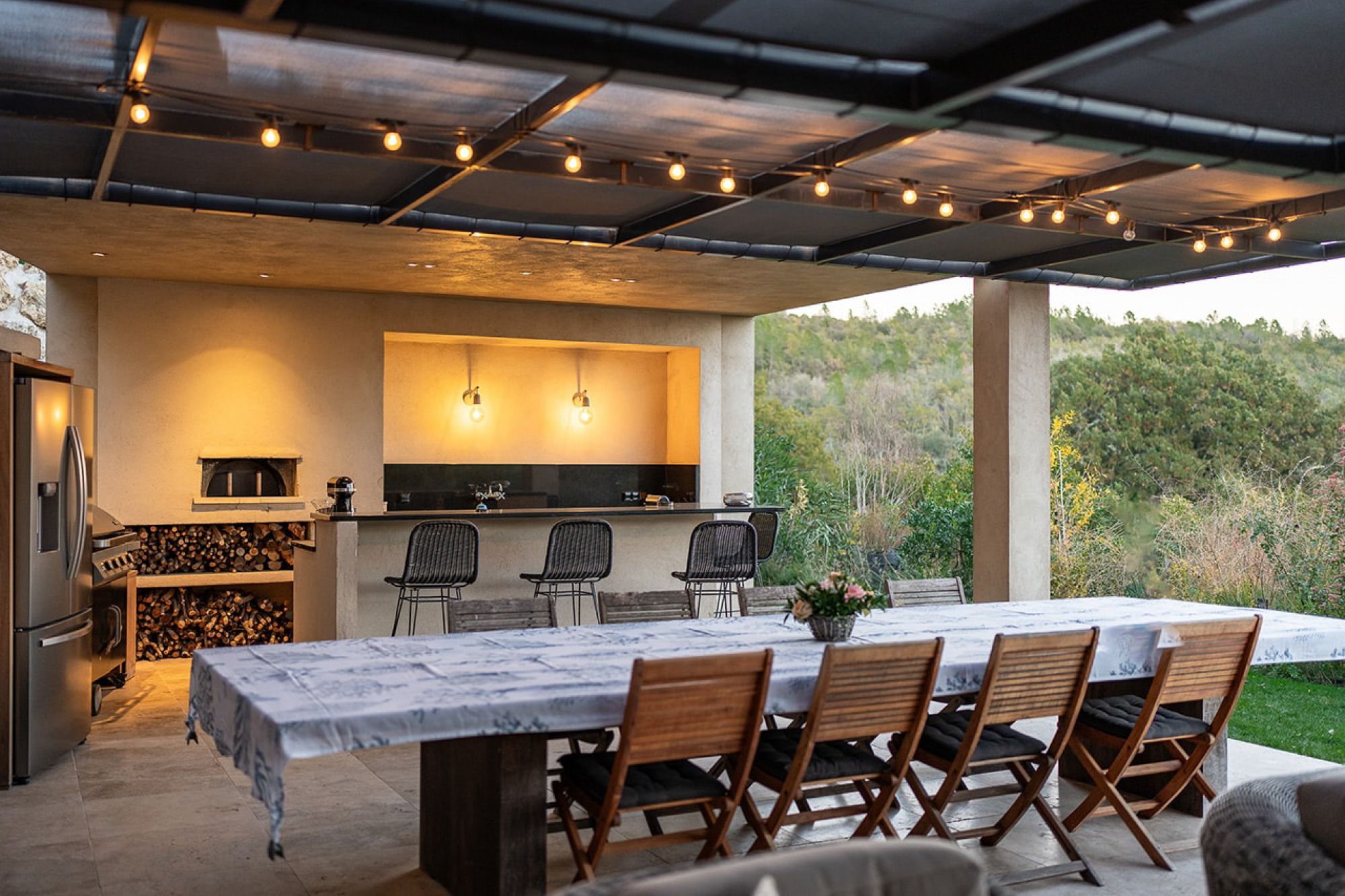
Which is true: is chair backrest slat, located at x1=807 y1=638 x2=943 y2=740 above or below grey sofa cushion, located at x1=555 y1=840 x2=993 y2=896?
below

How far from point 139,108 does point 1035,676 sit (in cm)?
383

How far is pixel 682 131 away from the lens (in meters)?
4.95

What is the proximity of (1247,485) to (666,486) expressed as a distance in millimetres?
8386

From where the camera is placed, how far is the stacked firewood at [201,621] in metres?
9.46

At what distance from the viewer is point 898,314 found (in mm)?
24906

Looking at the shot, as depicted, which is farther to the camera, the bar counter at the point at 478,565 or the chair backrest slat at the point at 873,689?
the bar counter at the point at 478,565

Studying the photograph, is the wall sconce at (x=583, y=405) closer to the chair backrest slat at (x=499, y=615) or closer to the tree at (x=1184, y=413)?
the chair backrest slat at (x=499, y=615)

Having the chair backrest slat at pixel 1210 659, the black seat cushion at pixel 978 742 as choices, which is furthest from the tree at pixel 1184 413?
the black seat cushion at pixel 978 742

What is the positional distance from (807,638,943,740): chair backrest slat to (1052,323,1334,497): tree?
14.2 m

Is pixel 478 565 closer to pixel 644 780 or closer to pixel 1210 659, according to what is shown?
pixel 644 780

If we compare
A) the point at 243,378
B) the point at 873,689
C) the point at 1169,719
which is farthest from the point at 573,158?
the point at 243,378

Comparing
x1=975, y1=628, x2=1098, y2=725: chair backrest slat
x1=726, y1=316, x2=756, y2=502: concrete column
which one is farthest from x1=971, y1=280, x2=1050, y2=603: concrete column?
x1=975, y1=628, x2=1098, y2=725: chair backrest slat

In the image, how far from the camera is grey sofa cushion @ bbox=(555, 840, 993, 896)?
1.73 m

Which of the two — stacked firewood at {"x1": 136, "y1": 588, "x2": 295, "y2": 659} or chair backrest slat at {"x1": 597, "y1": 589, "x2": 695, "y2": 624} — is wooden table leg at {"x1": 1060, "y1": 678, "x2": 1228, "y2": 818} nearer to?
chair backrest slat at {"x1": 597, "y1": 589, "x2": 695, "y2": 624}
